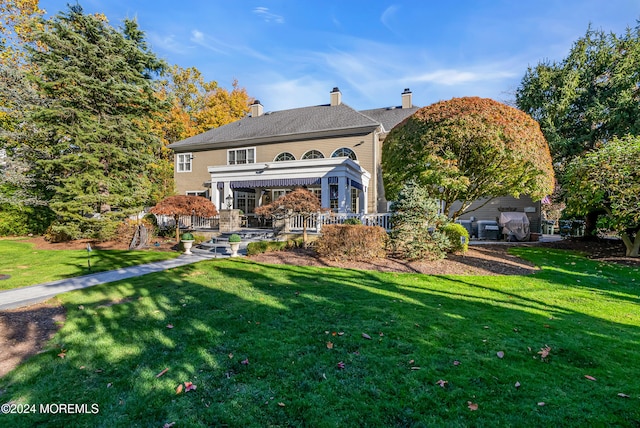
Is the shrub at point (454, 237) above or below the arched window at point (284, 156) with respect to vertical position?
below

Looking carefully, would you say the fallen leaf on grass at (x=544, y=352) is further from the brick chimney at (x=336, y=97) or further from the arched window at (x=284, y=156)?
the brick chimney at (x=336, y=97)

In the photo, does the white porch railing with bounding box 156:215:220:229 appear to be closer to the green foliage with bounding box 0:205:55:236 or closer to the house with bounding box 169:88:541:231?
the house with bounding box 169:88:541:231

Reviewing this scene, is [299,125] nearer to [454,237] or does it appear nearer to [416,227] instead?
[416,227]

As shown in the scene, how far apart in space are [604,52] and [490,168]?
51.2ft

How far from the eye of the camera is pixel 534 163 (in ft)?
35.8

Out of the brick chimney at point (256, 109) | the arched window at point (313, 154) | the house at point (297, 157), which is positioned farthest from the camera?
the brick chimney at point (256, 109)

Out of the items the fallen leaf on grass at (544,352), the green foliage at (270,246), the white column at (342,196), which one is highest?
the white column at (342,196)

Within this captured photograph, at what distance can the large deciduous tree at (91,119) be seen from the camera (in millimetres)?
14422

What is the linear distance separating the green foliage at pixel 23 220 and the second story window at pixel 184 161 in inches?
339

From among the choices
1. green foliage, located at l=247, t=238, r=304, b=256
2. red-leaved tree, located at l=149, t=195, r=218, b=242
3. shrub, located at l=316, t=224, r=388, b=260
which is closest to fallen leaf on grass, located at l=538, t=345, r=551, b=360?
shrub, located at l=316, t=224, r=388, b=260

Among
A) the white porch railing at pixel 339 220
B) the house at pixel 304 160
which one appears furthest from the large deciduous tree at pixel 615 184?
the white porch railing at pixel 339 220

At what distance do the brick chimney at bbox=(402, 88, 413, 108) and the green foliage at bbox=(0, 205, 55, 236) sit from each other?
25.7 metres

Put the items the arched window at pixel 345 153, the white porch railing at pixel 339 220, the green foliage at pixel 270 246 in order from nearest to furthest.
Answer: the green foliage at pixel 270 246, the white porch railing at pixel 339 220, the arched window at pixel 345 153

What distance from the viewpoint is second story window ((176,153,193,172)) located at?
76.9 ft
